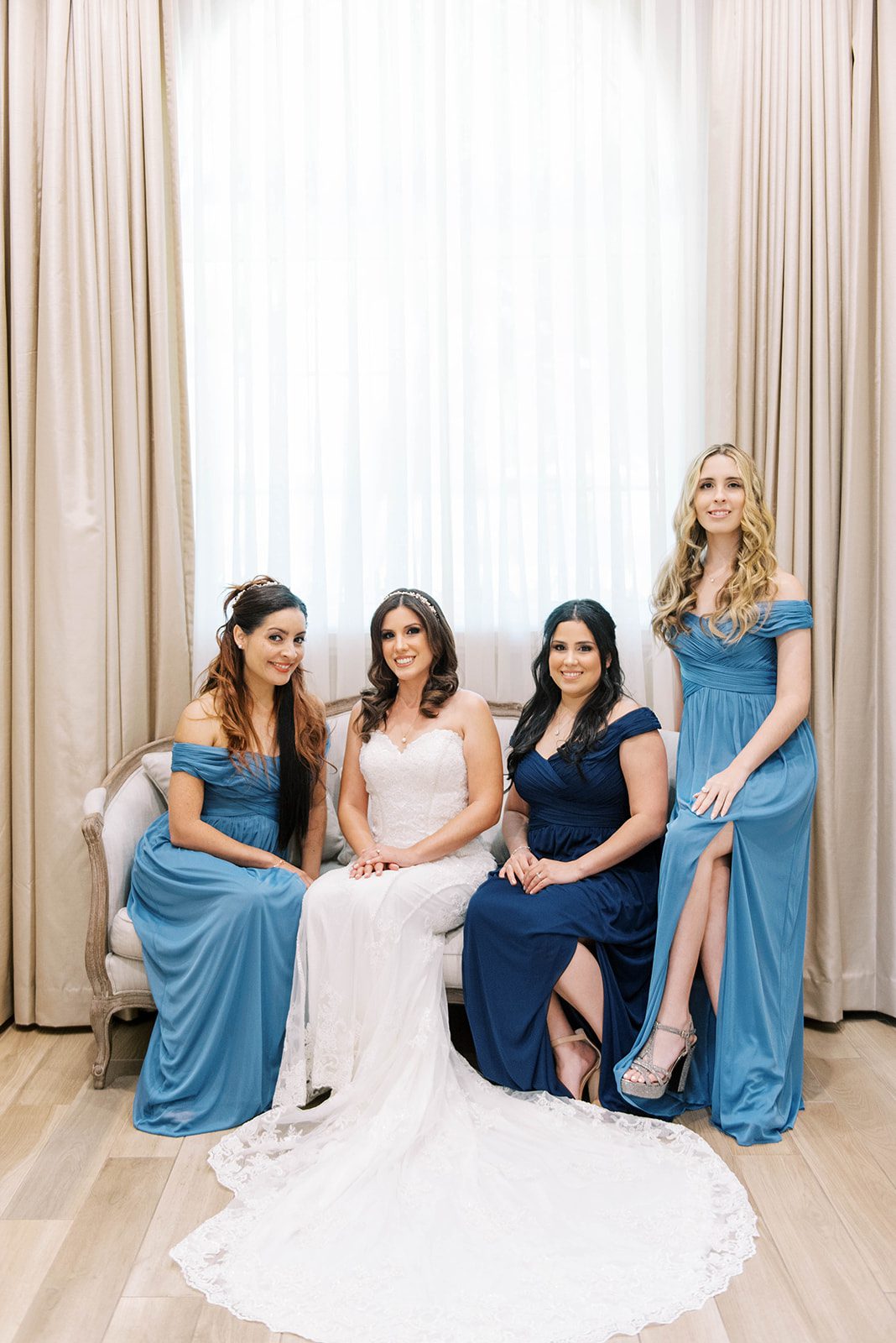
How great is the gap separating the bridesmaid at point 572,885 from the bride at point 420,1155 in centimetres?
10

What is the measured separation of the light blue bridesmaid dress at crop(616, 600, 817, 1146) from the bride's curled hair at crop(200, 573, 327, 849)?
103cm

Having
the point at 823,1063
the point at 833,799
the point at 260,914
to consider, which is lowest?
the point at 823,1063

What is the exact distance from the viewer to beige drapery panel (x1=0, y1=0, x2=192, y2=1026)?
A: 10.7ft

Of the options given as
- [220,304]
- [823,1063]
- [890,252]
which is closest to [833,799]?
[823,1063]

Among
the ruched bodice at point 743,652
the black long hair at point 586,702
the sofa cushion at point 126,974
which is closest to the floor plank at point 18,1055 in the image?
the sofa cushion at point 126,974

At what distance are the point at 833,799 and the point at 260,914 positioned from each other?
174 cm

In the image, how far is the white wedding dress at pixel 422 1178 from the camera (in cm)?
194

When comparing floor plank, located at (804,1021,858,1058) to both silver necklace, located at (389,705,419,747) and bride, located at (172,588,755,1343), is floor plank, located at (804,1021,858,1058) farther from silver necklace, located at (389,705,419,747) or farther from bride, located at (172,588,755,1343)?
silver necklace, located at (389,705,419,747)

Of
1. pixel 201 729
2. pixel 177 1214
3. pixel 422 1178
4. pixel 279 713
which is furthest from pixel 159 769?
pixel 422 1178

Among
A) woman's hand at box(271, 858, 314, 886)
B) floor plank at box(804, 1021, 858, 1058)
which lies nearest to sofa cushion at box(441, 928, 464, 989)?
woman's hand at box(271, 858, 314, 886)

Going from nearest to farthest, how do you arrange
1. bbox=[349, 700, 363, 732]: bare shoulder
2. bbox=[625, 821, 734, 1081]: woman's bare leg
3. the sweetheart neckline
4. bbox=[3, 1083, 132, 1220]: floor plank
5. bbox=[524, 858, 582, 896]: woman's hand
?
1. bbox=[3, 1083, 132, 1220]: floor plank
2. bbox=[625, 821, 734, 1081]: woman's bare leg
3. bbox=[524, 858, 582, 896]: woman's hand
4. the sweetheart neckline
5. bbox=[349, 700, 363, 732]: bare shoulder

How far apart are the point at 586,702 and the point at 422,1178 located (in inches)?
50.0

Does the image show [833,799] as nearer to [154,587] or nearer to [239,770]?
[239,770]

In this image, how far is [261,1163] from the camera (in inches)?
95.0
